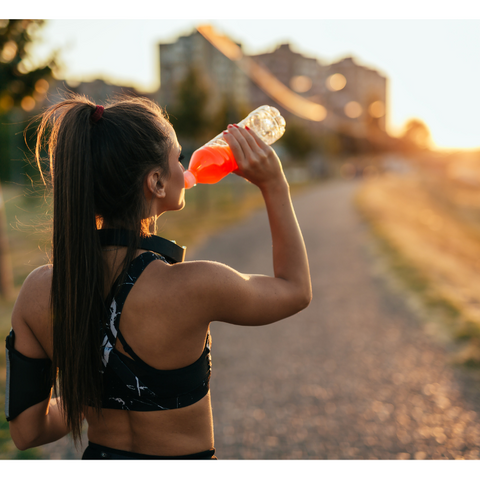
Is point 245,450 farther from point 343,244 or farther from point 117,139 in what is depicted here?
point 343,244

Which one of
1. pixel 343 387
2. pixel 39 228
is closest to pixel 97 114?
pixel 39 228

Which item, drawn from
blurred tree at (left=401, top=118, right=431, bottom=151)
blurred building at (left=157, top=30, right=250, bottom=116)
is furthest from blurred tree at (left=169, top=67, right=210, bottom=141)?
blurred tree at (left=401, top=118, right=431, bottom=151)

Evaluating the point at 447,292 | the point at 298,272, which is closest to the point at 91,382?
the point at 298,272

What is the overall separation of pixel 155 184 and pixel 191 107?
15499 mm

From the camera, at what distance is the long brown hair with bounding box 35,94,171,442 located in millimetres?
1250

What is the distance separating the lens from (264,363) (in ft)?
16.2

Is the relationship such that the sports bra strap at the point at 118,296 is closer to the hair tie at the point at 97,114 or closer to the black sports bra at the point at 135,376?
the black sports bra at the point at 135,376

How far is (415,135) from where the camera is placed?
105875 mm

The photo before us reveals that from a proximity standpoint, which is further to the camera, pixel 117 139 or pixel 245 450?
pixel 245 450

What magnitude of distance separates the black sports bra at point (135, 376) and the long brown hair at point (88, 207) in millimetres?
28

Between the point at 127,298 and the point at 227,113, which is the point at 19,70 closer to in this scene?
the point at 127,298

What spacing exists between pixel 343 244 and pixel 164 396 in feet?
33.8

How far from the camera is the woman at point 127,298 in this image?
49.2 inches

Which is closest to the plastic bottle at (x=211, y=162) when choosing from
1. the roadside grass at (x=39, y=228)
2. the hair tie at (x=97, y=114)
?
the roadside grass at (x=39, y=228)
